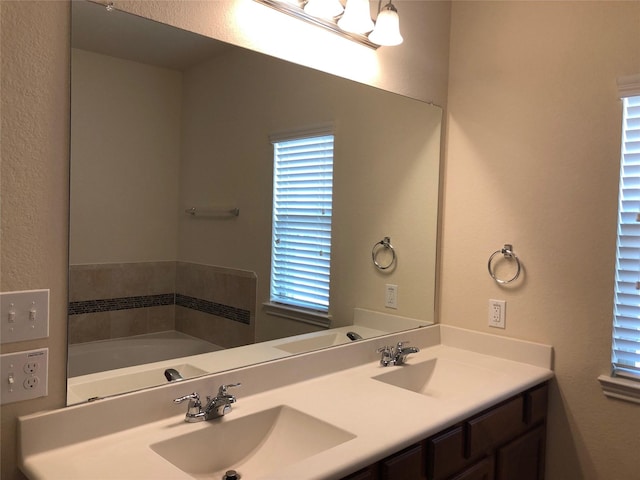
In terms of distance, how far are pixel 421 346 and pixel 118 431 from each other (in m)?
1.39

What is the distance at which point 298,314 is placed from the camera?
1854 mm

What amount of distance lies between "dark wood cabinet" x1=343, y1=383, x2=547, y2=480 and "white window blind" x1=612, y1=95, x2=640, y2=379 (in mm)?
326

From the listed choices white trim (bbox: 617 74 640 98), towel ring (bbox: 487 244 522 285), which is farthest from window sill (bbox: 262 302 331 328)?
white trim (bbox: 617 74 640 98)

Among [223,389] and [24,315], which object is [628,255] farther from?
[24,315]

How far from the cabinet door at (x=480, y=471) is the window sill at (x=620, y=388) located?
1.73ft

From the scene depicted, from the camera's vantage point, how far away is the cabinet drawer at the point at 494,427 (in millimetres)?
1637

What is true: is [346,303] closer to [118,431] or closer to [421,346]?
[421,346]

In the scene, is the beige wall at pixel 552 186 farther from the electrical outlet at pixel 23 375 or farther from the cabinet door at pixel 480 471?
the electrical outlet at pixel 23 375

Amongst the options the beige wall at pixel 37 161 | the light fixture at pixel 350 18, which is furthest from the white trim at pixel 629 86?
the beige wall at pixel 37 161

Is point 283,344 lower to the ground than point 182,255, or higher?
lower

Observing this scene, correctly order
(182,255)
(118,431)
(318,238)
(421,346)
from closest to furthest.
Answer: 1. (118,431)
2. (182,255)
3. (318,238)
4. (421,346)

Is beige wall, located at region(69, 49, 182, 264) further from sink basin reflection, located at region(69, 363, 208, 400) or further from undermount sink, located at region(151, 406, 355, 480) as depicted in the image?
undermount sink, located at region(151, 406, 355, 480)

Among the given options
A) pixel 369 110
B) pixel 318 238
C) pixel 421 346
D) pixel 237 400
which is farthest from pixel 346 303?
pixel 369 110

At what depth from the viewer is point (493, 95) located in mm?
2221
